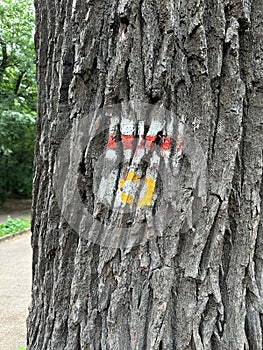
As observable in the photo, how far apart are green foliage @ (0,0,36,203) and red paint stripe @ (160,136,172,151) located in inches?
439

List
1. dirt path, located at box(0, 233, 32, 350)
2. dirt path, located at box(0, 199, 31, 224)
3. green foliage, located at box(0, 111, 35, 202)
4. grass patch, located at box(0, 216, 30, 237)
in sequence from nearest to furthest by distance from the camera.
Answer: dirt path, located at box(0, 233, 32, 350) < grass patch, located at box(0, 216, 30, 237) < dirt path, located at box(0, 199, 31, 224) < green foliage, located at box(0, 111, 35, 202)

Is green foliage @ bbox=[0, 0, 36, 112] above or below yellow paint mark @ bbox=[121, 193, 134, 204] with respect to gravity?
above

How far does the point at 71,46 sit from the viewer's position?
1.44 m

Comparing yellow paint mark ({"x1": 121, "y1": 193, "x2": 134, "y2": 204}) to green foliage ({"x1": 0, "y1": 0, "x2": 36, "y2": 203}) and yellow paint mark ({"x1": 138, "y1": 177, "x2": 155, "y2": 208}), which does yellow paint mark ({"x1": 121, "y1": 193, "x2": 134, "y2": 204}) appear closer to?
yellow paint mark ({"x1": 138, "y1": 177, "x2": 155, "y2": 208})

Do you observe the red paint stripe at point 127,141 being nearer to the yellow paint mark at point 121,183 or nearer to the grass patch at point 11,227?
the yellow paint mark at point 121,183

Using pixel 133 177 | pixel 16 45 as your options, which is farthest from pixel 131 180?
pixel 16 45

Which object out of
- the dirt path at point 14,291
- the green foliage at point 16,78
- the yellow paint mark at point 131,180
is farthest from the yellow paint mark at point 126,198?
the green foliage at point 16,78

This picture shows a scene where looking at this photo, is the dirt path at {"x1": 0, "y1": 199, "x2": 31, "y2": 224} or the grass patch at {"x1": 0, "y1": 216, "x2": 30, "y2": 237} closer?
the grass patch at {"x1": 0, "y1": 216, "x2": 30, "y2": 237}

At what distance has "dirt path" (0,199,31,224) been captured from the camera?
12.5 meters

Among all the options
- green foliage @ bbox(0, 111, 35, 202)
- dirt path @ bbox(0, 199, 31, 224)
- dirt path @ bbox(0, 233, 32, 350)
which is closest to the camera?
dirt path @ bbox(0, 233, 32, 350)

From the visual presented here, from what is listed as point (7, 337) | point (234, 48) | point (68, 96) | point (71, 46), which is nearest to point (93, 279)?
point (68, 96)

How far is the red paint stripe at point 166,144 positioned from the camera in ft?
4.51

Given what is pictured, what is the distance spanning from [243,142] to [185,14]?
534mm

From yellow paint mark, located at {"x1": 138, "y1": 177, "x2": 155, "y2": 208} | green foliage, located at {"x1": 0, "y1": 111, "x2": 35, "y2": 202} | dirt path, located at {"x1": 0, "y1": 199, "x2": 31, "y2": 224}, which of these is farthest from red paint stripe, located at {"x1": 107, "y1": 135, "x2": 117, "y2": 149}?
green foliage, located at {"x1": 0, "y1": 111, "x2": 35, "y2": 202}
